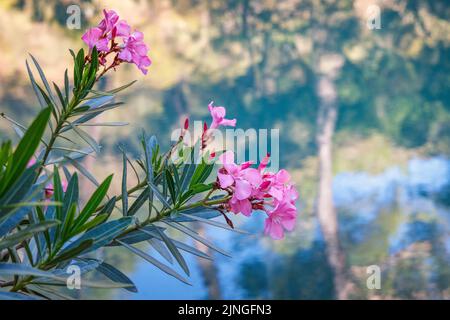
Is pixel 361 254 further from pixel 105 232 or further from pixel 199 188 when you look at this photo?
pixel 105 232

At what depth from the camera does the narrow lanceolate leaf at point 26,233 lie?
57cm

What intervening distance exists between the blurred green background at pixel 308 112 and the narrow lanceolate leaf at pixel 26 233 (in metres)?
4.20

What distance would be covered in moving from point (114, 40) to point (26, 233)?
0.38 metres

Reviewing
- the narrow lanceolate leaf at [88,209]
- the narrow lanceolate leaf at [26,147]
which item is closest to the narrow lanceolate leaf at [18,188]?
the narrow lanceolate leaf at [26,147]

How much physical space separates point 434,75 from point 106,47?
16.3ft

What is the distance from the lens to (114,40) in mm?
897

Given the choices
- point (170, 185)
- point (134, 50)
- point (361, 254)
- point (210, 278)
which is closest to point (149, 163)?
point (170, 185)

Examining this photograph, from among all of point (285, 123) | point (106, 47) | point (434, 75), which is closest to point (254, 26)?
point (285, 123)

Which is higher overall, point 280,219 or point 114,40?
point 114,40

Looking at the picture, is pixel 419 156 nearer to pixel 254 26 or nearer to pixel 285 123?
pixel 285 123

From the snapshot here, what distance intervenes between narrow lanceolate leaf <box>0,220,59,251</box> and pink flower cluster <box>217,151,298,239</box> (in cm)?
23

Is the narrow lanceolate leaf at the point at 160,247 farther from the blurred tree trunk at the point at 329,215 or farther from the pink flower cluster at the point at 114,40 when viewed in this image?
the blurred tree trunk at the point at 329,215

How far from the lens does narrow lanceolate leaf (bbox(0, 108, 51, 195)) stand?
0.53 metres
